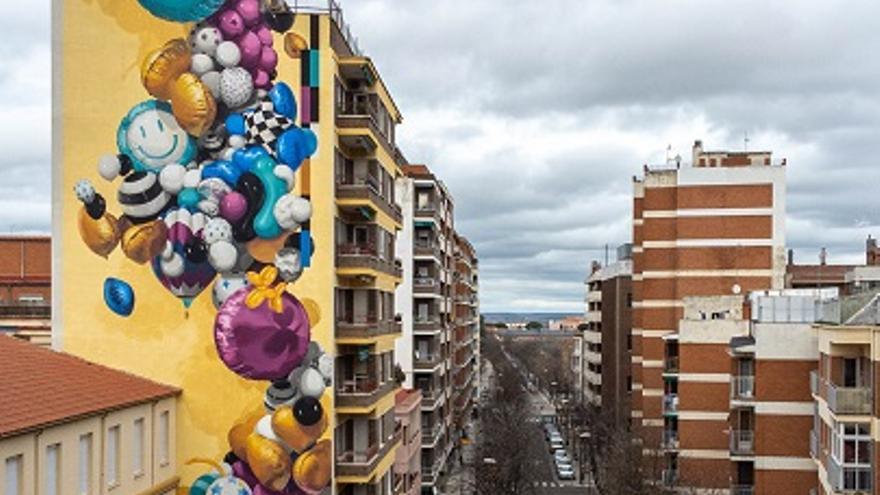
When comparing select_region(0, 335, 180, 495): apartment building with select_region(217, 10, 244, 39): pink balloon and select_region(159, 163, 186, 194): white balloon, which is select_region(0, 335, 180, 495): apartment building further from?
select_region(217, 10, 244, 39): pink balloon

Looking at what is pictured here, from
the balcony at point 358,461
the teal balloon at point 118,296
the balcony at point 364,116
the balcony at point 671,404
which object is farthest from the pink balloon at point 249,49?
the balcony at point 671,404

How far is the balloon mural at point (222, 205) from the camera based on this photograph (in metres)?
28.6

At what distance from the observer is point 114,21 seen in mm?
28672

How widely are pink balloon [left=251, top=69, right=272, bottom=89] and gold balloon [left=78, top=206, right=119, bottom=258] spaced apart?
5.58m

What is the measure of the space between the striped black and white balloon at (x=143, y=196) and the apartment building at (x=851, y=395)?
1955cm

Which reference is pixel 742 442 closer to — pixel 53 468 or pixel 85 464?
pixel 85 464

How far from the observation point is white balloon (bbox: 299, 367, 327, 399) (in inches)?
1137

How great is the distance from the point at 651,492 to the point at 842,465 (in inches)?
581

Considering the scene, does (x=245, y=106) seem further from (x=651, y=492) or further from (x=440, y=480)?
(x=440, y=480)

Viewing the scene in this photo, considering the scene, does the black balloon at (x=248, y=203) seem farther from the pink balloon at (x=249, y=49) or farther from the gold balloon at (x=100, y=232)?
the gold balloon at (x=100, y=232)

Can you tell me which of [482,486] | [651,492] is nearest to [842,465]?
[651,492]

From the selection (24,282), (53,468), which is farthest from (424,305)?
(53,468)

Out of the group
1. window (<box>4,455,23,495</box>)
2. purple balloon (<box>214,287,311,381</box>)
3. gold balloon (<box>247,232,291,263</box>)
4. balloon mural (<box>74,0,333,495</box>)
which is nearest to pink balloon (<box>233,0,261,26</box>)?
balloon mural (<box>74,0,333,495</box>)

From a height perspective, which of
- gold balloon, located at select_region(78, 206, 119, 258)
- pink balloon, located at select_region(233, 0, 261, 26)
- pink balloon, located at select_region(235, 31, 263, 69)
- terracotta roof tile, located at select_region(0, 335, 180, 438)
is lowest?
terracotta roof tile, located at select_region(0, 335, 180, 438)
